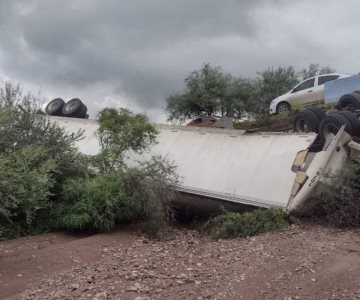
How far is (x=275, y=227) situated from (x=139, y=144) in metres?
3.81

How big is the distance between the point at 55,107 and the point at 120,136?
293 inches

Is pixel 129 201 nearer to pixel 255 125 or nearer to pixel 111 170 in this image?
pixel 111 170

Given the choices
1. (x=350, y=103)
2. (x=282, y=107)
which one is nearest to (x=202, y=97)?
(x=282, y=107)

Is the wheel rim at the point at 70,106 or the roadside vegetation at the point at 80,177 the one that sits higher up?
the wheel rim at the point at 70,106

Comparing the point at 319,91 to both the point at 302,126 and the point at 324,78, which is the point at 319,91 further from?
the point at 302,126

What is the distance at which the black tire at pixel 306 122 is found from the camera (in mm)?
10797

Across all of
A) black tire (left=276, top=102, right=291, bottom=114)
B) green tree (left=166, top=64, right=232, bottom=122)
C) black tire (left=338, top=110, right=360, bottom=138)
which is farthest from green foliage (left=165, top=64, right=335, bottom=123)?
black tire (left=338, top=110, right=360, bottom=138)

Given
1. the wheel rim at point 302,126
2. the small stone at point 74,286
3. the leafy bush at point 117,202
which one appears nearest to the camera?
the small stone at point 74,286

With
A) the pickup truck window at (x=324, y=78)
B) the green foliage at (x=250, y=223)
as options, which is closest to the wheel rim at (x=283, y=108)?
the pickup truck window at (x=324, y=78)

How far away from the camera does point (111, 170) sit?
9.86 m

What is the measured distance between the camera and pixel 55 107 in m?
16.9

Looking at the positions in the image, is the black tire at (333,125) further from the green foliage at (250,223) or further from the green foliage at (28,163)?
the green foliage at (28,163)

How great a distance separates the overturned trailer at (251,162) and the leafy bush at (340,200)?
0.51 feet

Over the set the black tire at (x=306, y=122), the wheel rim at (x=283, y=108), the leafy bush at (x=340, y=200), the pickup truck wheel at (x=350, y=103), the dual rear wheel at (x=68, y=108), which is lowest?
the leafy bush at (x=340, y=200)
